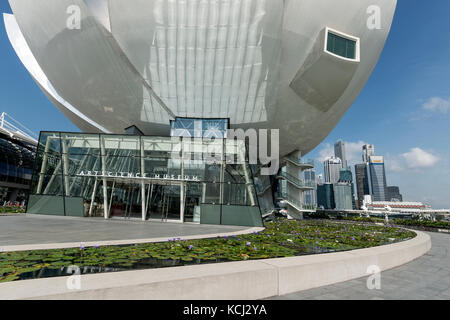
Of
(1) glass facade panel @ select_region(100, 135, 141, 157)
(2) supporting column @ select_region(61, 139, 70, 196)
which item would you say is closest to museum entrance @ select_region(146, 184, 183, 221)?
(1) glass facade panel @ select_region(100, 135, 141, 157)

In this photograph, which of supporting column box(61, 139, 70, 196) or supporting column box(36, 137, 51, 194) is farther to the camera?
supporting column box(36, 137, 51, 194)

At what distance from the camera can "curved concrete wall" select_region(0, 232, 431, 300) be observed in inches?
105

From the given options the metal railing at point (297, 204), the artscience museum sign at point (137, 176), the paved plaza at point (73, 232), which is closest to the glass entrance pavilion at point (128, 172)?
the artscience museum sign at point (137, 176)

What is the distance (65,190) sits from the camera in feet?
63.8

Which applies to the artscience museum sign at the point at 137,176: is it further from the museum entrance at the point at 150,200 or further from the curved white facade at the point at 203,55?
the curved white facade at the point at 203,55

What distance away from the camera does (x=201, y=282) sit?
320 centimetres

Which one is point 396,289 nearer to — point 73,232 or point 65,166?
point 73,232

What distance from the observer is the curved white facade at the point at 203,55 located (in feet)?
66.6

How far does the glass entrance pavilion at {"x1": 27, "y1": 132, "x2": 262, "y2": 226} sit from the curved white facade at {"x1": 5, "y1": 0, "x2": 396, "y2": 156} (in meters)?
7.21

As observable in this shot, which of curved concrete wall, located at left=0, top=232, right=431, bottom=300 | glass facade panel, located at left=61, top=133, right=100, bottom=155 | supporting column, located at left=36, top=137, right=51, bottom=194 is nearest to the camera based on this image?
curved concrete wall, located at left=0, top=232, right=431, bottom=300

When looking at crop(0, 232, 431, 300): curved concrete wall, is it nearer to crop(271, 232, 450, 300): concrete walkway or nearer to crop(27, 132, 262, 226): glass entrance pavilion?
crop(271, 232, 450, 300): concrete walkway

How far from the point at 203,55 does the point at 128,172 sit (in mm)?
13033
